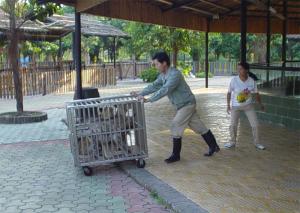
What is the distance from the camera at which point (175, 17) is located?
1408cm

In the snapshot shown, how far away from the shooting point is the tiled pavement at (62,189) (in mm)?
5223

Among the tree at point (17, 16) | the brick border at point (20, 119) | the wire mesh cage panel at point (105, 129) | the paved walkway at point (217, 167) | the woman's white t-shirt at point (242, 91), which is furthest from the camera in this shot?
the tree at point (17, 16)

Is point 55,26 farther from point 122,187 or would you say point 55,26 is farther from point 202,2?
point 122,187

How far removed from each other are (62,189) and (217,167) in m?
2.08

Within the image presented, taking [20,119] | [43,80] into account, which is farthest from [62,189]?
[43,80]

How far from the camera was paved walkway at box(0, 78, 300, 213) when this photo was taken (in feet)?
16.9

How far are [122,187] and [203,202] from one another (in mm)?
1282

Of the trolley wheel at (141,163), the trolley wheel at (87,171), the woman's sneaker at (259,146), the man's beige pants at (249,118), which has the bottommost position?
the trolley wheel at (87,171)

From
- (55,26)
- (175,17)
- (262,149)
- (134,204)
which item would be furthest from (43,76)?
(134,204)

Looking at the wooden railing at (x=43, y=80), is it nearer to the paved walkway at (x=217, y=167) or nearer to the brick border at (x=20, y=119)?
the brick border at (x=20, y=119)

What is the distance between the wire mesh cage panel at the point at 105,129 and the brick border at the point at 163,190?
27 cm

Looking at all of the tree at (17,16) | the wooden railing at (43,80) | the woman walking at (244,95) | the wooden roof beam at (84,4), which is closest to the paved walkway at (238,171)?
the woman walking at (244,95)

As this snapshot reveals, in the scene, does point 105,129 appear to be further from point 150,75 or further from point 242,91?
point 150,75

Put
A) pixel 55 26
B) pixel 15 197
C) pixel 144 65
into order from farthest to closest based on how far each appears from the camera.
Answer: pixel 144 65
pixel 55 26
pixel 15 197
